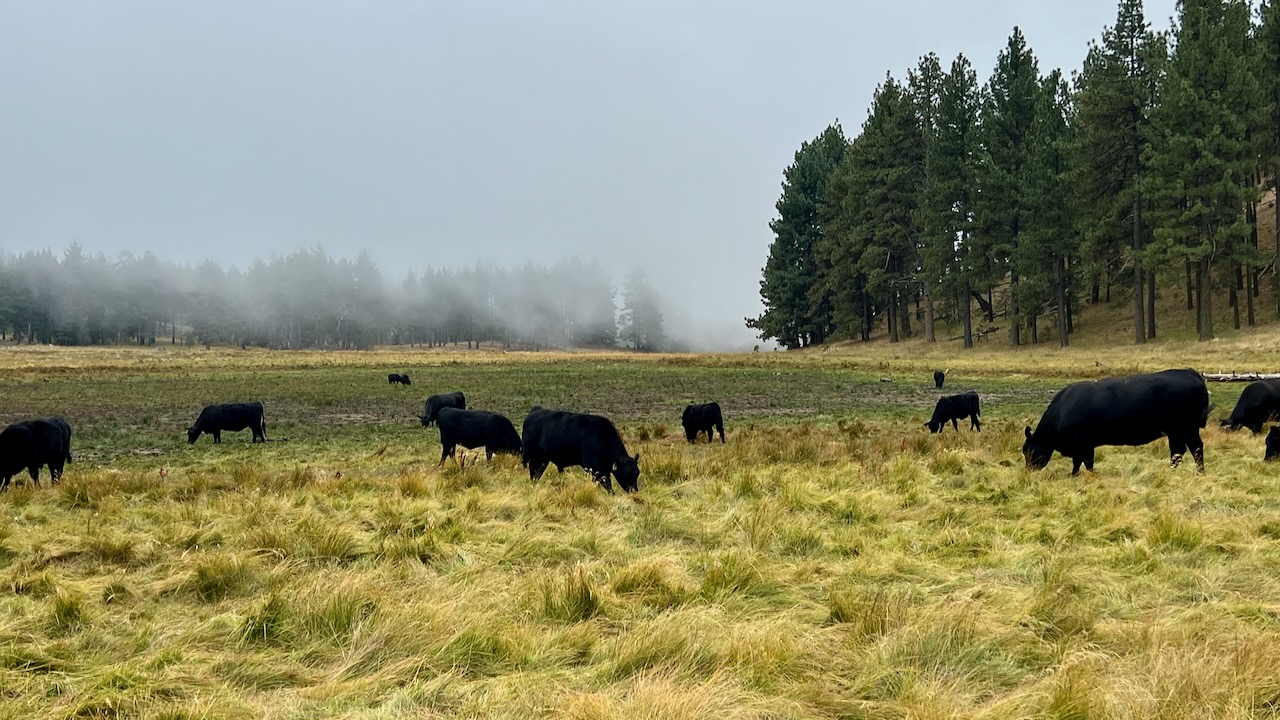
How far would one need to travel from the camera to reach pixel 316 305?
139750 millimetres

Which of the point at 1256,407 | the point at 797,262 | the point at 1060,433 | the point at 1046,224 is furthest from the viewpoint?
the point at 797,262

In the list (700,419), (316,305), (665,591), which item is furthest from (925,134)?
(316,305)

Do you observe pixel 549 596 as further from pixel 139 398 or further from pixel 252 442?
pixel 139 398

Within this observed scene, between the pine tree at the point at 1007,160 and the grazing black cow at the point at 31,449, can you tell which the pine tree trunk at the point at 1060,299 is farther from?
the grazing black cow at the point at 31,449

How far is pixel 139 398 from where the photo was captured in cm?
3097

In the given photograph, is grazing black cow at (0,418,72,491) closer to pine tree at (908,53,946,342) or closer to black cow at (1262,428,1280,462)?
black cow at (1262,428,1280,462)

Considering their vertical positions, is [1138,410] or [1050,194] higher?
[1050,194]

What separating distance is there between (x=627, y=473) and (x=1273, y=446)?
10.6 m

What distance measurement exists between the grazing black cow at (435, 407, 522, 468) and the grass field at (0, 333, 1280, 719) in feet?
8.20

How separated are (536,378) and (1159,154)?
3944cm

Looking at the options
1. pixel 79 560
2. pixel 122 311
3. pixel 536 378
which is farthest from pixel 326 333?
pixel 79 560

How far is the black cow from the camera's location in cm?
1120

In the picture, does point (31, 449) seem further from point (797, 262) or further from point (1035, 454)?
point (797, 262)

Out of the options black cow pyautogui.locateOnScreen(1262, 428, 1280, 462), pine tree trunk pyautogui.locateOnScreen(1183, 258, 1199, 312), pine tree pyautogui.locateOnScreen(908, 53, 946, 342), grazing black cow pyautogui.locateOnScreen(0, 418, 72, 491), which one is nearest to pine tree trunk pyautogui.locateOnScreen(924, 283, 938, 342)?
pine tree pyautogui.locateOnScreen(908, 53, 946, 342)
